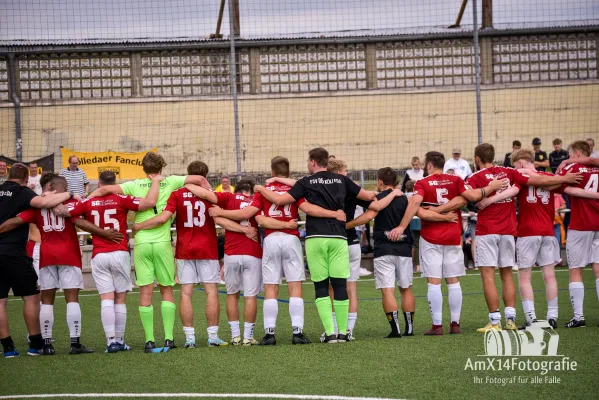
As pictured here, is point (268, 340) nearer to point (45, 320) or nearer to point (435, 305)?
point (435, 305)

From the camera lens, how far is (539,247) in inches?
416

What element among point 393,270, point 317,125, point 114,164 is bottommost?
point 393,270

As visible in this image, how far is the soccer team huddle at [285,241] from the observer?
31.7 feet

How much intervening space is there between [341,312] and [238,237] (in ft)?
4.79

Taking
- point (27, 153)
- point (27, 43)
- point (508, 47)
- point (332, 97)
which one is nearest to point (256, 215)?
point (27, 43)

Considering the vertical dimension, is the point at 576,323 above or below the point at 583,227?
below

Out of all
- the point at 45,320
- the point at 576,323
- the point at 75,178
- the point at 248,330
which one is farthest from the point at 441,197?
the point at 75,178

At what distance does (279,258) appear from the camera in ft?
32.6

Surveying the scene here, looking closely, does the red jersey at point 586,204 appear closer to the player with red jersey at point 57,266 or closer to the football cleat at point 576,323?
the football cleat at point 576,323

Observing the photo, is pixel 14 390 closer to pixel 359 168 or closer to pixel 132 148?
pixel 132 148

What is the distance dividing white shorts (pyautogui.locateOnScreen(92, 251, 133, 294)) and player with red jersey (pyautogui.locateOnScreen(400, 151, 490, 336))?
322cm

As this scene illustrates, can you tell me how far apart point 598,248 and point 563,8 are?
10731mm

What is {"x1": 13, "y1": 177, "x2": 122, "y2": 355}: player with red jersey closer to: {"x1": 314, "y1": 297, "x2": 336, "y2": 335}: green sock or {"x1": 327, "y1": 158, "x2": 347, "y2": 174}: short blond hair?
{"x1": 314, "y1": 297, "x2": 336, "y2": 335}: green sock

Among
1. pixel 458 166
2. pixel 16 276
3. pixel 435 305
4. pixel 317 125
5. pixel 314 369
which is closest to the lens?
pixel 314 369
